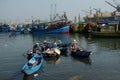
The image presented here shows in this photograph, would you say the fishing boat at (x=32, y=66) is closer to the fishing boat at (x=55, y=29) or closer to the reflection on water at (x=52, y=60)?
the reflection on water at (x=52, y=60)

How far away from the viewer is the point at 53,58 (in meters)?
37.3

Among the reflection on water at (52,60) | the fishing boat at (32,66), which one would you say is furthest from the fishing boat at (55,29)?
the fishing boat at (32,66)

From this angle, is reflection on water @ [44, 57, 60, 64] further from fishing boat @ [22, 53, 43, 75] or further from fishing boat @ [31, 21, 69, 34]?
fishing boat @ [31, 21, 69, 34]

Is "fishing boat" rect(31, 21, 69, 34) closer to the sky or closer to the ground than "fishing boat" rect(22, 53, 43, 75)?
closer to the sky

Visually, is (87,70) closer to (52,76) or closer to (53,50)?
(52,76)

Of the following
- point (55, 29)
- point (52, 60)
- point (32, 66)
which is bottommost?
A: point (52, 60)

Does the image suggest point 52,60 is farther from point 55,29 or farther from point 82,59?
point 55,29

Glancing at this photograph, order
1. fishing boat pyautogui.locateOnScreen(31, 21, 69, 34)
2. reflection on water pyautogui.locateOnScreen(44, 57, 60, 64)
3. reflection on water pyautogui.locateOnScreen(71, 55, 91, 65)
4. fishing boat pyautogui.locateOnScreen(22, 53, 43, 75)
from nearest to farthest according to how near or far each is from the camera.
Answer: fishing boat pyautogui.locateOnScreen(22, 53, 43, 75), reflection on water pyautogui.locateOnScreen(71, 55, 91, 65), reflection on water pyautogui.locateOnScreen(44, 57, 60, 64), fishing boat pyautogui.locateOnScreen(31, 21, 69, 34)

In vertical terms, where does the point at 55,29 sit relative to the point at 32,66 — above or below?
above

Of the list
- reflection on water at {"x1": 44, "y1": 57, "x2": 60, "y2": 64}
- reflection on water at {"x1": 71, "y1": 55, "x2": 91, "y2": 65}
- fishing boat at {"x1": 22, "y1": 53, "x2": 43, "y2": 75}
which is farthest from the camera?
reflection on water at {"x1": 44, "y1": 57, "x2": 60, "y2": 64}

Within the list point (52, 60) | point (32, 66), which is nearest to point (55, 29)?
point (52, 60)

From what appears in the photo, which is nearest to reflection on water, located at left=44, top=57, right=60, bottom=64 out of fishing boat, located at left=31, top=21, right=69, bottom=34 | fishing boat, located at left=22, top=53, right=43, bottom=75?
fishing boat, located at left=22, top=53, right=43, bottom=75

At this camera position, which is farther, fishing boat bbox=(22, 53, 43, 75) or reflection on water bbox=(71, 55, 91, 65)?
reflection on water bbox=(71, 55, 91, 65)

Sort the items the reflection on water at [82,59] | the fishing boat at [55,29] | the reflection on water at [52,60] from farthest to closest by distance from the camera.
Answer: the fishing boat at [55,29] < the reflection on water at [52,60] < the reflection on water at [82,59]
